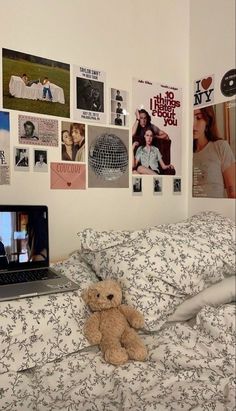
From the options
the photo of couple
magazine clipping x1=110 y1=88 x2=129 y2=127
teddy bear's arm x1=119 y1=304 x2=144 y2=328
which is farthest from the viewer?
magazine clipping x1=110 y1=88 x2=129 y2=127

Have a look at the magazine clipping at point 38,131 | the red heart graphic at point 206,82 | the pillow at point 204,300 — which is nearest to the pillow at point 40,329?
the pillow at point 204,300

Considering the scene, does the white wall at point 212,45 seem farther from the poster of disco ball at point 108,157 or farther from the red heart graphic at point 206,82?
the poster of disco ball at point 108,157

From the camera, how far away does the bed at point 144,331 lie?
667 mm

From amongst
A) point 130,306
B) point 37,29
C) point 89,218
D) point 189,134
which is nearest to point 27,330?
point 130,306

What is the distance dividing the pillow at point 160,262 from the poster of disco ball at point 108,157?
0.33 m

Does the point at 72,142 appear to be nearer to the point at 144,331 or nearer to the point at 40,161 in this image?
the point at 40,161

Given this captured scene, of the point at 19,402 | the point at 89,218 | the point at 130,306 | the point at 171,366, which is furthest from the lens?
the point at 89,218

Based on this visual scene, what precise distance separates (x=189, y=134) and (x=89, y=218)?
2.03 feet

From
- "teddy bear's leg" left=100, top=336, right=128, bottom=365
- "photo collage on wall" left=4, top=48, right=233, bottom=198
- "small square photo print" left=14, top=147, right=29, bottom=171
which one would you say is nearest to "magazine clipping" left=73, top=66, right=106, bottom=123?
"photo collage on wall" left=4, top=48, right=233, bottom=198

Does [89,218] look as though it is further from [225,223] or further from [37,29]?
[37,29]

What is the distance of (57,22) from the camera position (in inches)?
45.3

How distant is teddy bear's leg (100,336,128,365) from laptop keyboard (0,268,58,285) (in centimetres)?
24

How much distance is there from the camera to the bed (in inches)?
26.3

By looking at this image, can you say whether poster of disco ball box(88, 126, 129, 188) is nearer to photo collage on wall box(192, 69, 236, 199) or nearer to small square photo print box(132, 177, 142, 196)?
small square photo print box(132, 177, 142, 196)
